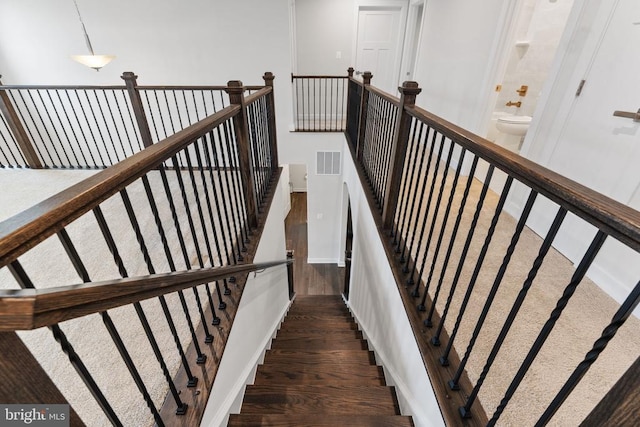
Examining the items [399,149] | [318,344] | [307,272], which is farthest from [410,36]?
[318,344]

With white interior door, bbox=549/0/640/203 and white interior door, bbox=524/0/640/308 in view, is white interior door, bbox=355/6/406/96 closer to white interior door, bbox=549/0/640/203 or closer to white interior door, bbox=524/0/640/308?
white interior door, bbox=524/0/640/308

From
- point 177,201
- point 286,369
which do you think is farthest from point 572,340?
point 177,201

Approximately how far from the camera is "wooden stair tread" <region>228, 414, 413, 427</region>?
1461 millimetres

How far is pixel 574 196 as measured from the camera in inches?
23.7

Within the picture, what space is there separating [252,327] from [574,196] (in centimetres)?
201

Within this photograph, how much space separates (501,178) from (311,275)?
3860mm

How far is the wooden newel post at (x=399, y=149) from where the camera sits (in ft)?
5.24

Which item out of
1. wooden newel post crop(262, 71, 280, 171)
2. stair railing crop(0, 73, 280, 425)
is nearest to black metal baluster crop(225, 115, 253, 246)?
stair railing crop(0, 73, 280, 425)

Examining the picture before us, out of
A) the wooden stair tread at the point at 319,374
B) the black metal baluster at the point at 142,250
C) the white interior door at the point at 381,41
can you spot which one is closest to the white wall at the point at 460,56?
the white interior door at the point at 381,41

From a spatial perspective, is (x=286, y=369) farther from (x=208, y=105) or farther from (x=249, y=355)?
(x=208, y=105)

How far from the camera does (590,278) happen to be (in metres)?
1.75

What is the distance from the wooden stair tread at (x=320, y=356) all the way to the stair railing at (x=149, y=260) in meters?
0.96

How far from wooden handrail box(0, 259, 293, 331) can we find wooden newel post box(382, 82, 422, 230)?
1.46 metres

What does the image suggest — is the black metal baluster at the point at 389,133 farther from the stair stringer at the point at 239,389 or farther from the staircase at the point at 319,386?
the stair stringer at the point at 239,389
